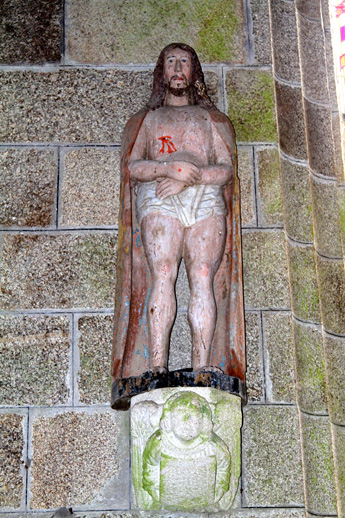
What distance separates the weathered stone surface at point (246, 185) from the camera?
4176mm

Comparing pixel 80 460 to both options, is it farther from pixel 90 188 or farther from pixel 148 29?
pixel 148 29

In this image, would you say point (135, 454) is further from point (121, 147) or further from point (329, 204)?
point (329, 204)

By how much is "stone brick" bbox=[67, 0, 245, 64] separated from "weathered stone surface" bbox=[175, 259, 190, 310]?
4.65 feet

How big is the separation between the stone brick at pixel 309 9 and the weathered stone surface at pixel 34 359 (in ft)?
9.26

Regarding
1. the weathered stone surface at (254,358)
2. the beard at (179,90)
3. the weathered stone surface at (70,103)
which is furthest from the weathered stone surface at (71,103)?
the weathered stone surface at (254,358)

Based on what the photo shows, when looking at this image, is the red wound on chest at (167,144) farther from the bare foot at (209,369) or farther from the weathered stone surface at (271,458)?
the weathered stone surface at (271,458)

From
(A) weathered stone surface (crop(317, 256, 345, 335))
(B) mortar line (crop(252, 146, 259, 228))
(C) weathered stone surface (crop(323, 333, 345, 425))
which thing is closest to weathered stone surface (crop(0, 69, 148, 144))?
(B) mortar line (crop(252, 146, 259, 228))

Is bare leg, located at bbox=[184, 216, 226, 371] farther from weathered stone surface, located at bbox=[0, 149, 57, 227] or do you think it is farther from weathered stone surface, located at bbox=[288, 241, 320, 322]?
weathered stone surface, located at bbox=[0, 149, 57, 227]

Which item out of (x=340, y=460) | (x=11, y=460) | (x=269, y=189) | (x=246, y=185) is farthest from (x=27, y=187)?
(x=340, y=460)

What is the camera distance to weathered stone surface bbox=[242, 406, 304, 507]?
3.66 m

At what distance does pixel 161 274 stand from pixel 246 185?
99 cm

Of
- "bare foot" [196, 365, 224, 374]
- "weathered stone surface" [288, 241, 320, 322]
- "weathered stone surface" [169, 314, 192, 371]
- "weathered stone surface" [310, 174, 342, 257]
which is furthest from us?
"weathered stone surface" [310, 174, 342, 257]

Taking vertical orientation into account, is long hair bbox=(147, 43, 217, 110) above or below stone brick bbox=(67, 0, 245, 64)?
below

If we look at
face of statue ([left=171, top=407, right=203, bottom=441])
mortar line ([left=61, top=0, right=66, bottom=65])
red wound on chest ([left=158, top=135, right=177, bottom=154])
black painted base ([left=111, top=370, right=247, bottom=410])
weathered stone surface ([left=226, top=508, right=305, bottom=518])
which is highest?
mortar line ([left=61, top=0, right=66, bottom=65])
